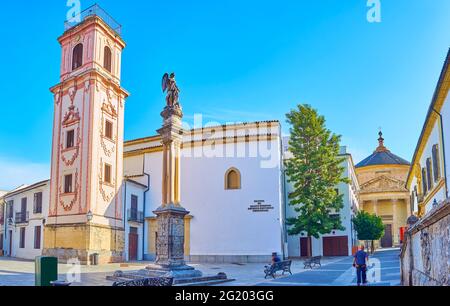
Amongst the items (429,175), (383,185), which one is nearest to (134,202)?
(429,175)

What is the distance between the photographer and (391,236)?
186 feet

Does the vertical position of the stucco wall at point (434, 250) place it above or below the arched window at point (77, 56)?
below

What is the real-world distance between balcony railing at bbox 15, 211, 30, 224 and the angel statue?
2233 centimetres

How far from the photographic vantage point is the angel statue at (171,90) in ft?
51.9

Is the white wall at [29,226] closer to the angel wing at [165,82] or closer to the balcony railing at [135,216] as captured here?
the balcony railing at [135,216]

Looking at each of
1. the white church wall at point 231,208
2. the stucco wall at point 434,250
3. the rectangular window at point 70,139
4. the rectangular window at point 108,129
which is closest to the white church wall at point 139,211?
the white church wall at point 231,208

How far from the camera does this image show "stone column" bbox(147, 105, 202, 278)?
14.2m

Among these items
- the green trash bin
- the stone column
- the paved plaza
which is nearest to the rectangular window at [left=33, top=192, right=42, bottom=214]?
the paved plaza

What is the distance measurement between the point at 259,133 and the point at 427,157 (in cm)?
1165

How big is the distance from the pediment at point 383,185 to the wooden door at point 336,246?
22745 millimetres

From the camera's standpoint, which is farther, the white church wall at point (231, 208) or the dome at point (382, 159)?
the dome at point (382, 159)
